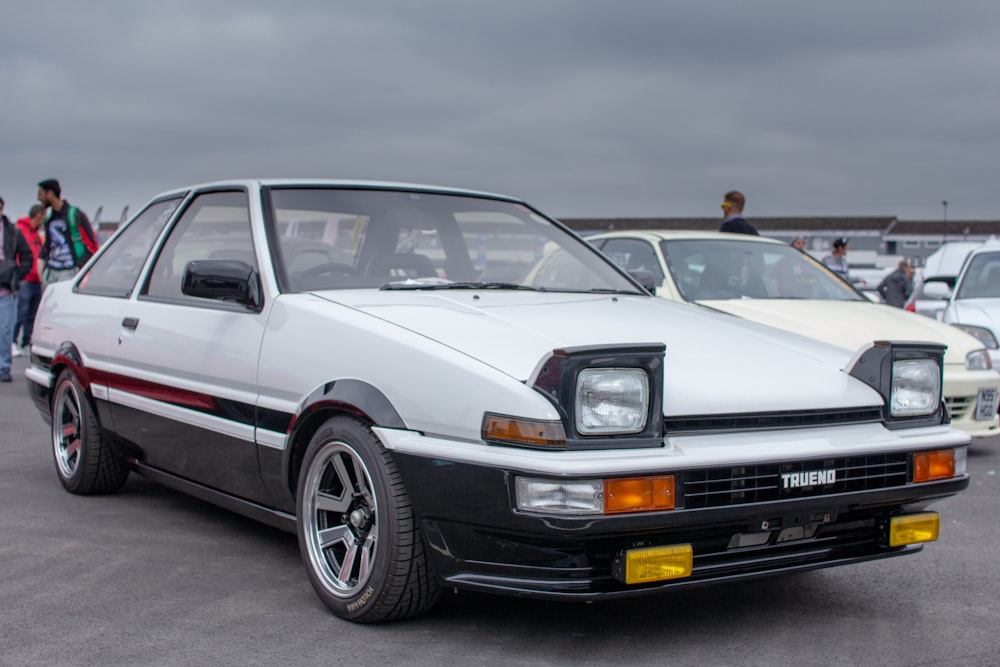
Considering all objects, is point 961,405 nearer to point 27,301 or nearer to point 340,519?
point 340,519

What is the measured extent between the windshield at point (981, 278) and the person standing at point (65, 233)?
25.6 ft

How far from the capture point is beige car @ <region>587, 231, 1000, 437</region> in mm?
6715

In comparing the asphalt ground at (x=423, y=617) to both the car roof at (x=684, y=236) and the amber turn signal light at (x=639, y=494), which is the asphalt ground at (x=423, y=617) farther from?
the car roof at (x=684, y=236)

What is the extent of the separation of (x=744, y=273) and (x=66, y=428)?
438 cm

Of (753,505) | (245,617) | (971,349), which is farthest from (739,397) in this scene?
(971,349)

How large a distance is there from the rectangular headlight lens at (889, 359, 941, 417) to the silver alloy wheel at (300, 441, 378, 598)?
1667 mm

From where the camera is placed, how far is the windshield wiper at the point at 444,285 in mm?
4023

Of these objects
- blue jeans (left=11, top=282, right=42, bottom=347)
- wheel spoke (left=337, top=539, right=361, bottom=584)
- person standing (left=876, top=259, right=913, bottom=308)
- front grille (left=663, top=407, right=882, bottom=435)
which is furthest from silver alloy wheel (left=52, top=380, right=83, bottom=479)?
person standing (left=876, top=259, right=913, bottom=308)

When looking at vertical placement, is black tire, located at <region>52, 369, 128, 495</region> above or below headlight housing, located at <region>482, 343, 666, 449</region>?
below

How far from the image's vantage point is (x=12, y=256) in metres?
10.8

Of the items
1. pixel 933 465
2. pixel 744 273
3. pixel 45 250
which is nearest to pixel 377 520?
pixel 933 465

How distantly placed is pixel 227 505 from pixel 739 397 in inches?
81.7

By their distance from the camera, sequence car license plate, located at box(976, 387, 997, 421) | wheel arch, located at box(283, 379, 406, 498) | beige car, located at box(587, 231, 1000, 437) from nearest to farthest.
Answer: wheel arch, located at box(283, 379, 406, 498)
beige car, located at box(587, 231, 1000, 437)
car license plate, located at box(976, 387, 997, 421)

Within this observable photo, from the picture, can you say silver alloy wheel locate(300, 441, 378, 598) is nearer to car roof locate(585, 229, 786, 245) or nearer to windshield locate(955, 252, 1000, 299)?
car roof locate(585, 229, 786, 245)
